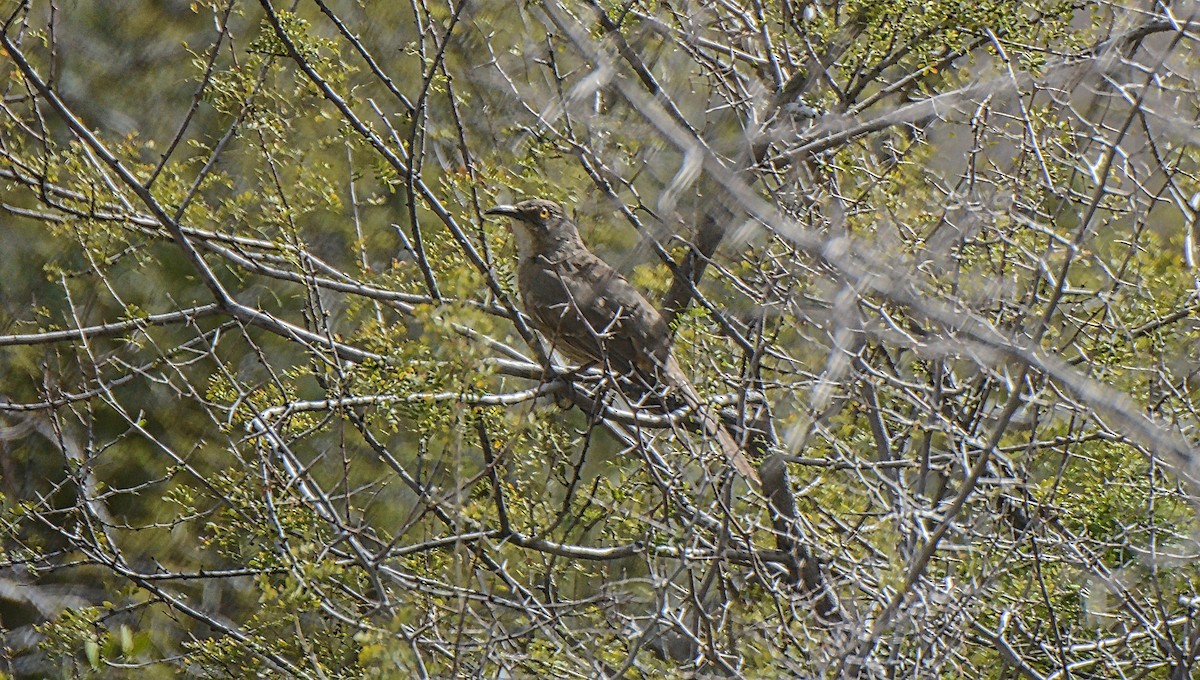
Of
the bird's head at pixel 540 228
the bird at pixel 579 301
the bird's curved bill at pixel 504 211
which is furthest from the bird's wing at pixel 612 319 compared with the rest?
the bird's curved bill at pixel 504 211

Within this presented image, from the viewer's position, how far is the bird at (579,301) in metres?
5.16

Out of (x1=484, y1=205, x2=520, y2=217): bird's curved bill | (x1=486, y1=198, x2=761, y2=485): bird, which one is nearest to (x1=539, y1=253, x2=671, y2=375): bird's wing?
(x1=486, y1=198, x2=761, y2=485): bird

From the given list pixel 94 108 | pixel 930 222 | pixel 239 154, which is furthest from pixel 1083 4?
pixel 94 108

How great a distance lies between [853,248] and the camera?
2.98m

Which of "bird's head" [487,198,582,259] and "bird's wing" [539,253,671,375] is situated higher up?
"bird's head" [487,198,582,259]

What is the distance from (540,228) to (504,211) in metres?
0.39

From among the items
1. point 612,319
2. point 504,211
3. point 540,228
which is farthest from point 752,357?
point 540,228

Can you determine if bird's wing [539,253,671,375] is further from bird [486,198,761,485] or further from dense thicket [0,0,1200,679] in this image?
dense thicket [0,0,1200,679]

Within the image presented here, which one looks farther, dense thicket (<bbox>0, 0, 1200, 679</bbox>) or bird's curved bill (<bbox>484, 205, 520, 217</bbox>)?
bird's curved bill (<bbox>484, 205, 520, 217</bbox>)

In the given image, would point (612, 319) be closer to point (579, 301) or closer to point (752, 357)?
point (579, 301)

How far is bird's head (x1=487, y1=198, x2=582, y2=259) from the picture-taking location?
5383mm

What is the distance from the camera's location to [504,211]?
207 inches

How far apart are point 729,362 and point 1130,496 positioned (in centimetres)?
164

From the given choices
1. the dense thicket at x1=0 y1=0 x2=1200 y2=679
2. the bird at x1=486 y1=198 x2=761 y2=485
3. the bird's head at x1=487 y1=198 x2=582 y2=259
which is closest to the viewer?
the dense thicket at x1=0 y1=0 x2=1200 y2=679
